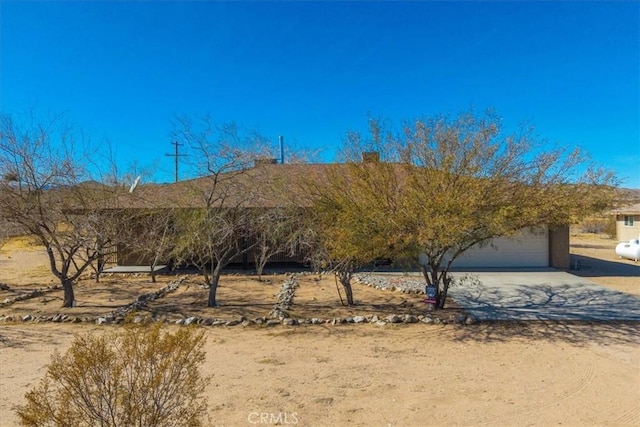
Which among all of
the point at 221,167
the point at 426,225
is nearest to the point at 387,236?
the point at 426,225

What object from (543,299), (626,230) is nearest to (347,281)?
(543,299)

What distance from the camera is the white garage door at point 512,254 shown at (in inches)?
609

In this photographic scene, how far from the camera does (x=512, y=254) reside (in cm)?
1555

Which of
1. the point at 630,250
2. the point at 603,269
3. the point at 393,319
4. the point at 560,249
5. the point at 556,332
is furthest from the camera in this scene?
the point at 630,250

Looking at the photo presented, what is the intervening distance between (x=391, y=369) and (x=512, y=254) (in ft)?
40.7

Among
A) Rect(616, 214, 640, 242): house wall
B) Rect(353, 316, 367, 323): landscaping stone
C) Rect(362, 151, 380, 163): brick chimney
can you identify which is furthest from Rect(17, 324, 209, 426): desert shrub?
Rect(616, 214, 640, 242): house wall

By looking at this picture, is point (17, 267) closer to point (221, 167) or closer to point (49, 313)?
point (49, 313)

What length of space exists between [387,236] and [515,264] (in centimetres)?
1109

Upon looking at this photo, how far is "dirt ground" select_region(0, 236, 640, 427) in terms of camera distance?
165 inches

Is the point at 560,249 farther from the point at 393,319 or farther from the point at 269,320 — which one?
the point at 269,320

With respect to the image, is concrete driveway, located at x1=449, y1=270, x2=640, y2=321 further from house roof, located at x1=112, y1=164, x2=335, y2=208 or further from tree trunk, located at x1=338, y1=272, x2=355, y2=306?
house roof, located at x1=112, y1=164, x2=335, y2=208

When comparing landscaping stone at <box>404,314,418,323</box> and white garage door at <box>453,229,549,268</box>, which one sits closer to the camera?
landscaping stone at <box>404,314,418,323</box>

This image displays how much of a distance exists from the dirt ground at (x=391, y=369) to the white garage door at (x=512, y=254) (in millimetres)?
7497

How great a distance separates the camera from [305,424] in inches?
157
